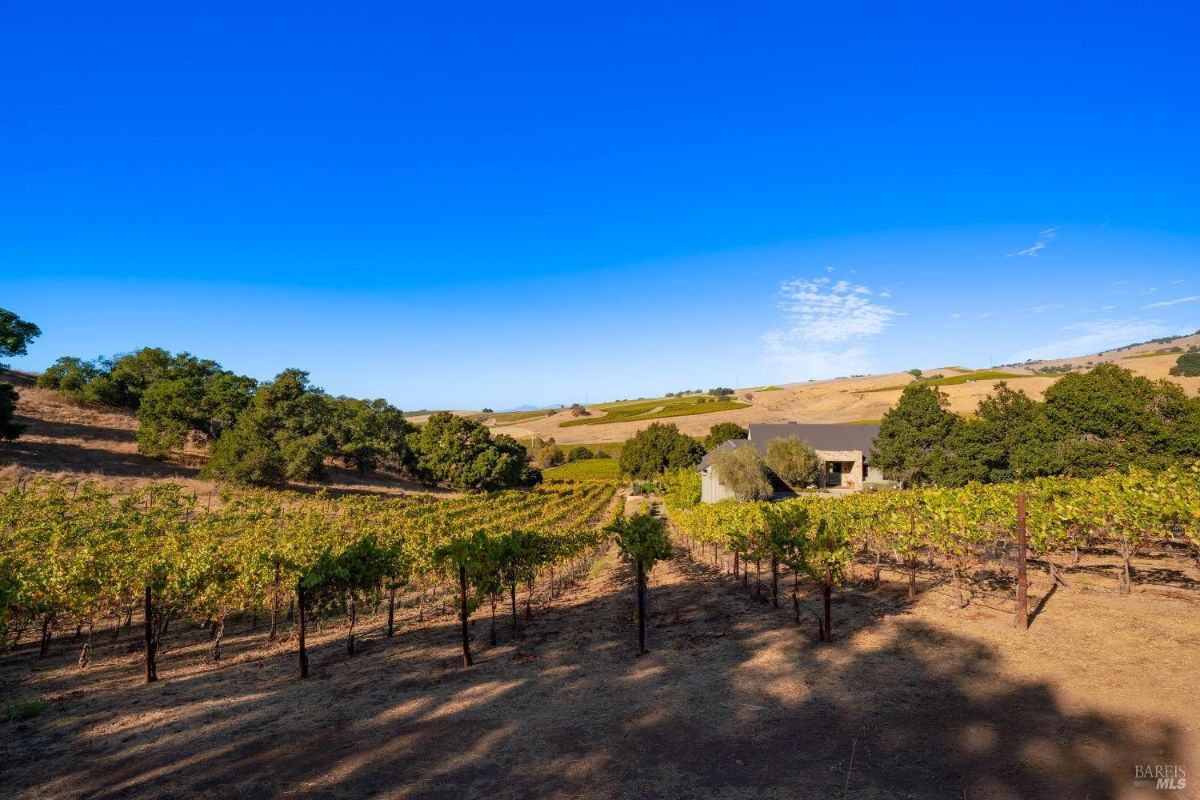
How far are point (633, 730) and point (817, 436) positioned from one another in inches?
2288

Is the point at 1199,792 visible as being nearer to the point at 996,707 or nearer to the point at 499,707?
the point at 996,707

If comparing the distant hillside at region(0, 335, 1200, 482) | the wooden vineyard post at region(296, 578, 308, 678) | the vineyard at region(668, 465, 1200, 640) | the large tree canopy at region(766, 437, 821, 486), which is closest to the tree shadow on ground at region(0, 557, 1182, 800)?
the wooden vineyard post at region(296, 578, 308, 678)

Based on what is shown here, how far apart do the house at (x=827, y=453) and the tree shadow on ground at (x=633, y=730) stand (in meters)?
40.4

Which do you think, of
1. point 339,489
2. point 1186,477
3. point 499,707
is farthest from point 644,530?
point 339,489

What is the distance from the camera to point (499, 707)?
10797 millimetres

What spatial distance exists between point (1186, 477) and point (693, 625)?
14310mm

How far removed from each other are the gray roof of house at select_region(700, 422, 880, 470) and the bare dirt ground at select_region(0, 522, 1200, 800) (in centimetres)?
4408

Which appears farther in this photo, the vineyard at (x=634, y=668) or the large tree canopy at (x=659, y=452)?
the large tree canopy at (x=659, y=452)

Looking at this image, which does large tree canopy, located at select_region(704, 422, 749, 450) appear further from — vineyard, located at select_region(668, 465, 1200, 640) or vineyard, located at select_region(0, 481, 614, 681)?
vineyard, located at select_region(668, 465, 1200, 640)

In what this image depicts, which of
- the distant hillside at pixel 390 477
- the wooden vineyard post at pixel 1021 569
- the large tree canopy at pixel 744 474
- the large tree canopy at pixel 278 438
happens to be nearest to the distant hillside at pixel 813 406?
the distant hillside at pixel 390 477

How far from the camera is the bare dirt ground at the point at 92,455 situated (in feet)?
138

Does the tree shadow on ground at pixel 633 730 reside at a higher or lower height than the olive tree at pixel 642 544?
lower

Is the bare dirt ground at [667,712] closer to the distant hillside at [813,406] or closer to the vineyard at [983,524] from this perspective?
the vineyard at [983,524]

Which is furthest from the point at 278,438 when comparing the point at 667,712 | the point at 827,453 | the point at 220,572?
the point at 827,453
